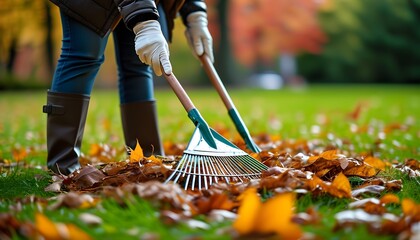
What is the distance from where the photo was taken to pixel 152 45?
265cm

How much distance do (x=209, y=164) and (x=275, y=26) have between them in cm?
2297

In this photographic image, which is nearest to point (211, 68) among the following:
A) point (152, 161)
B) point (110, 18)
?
point (110, 18)

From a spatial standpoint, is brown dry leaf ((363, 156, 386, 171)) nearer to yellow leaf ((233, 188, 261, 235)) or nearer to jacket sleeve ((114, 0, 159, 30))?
jacket sleeve ((114, 0, 159, 30))

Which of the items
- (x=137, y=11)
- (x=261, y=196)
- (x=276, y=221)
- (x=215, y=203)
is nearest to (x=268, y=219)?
(x=276, y=221)

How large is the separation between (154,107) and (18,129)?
275 centimetres

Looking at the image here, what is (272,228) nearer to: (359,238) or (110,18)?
(359,238)

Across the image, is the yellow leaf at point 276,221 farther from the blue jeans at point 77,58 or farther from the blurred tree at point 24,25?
the blurred tree at point 24,25

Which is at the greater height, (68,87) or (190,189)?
(68,87)

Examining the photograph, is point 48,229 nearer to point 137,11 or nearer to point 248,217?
point 248,217

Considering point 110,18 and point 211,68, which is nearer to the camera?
point 110,18

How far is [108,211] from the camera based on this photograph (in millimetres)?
1914

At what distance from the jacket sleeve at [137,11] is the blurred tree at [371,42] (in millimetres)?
23874

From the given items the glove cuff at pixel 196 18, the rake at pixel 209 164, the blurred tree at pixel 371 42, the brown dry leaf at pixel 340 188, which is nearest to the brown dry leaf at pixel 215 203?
the rake at pixel 209 164

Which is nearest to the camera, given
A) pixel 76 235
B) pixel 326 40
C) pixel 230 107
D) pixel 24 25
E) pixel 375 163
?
pixel 76 235
